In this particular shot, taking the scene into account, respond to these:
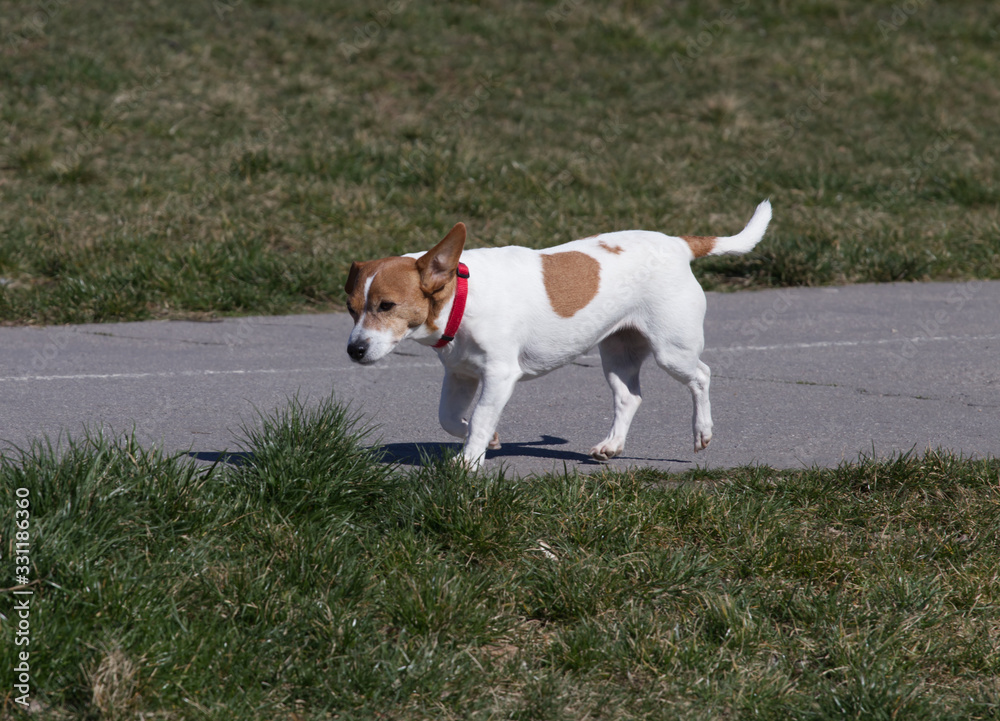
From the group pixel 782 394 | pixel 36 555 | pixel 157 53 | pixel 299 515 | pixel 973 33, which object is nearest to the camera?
pixel 36 555

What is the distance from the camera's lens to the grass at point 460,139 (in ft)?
34.0

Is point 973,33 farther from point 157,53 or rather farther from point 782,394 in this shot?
point 782,394

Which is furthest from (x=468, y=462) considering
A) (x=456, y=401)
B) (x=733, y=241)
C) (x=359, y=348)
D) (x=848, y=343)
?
(x=848, y=343)

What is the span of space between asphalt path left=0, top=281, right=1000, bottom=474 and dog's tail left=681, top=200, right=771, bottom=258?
1057 mm

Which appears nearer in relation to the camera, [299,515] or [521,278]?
[299,515]

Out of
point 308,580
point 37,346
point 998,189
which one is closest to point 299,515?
point 308,580

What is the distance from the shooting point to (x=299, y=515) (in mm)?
4188

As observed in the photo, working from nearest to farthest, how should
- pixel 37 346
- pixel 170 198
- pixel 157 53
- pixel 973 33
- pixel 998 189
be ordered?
pixel 37 346 < pixel 170 198 < pixel 998 189 < pixel 157 53 < pixel 973 33

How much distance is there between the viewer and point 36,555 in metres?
3.46

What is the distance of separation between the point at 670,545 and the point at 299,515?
145cm

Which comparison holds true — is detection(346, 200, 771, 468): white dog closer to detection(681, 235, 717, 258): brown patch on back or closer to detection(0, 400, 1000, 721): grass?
detection(681, 235, 717, 258): brown patch on back

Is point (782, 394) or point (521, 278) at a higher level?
point (521, 278)

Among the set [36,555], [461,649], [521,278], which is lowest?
[461,649]

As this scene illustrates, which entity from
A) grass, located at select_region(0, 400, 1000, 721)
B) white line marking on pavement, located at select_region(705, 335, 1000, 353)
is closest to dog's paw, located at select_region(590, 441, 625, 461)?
grass, located at select_region(0, 400, 1000, 721)
